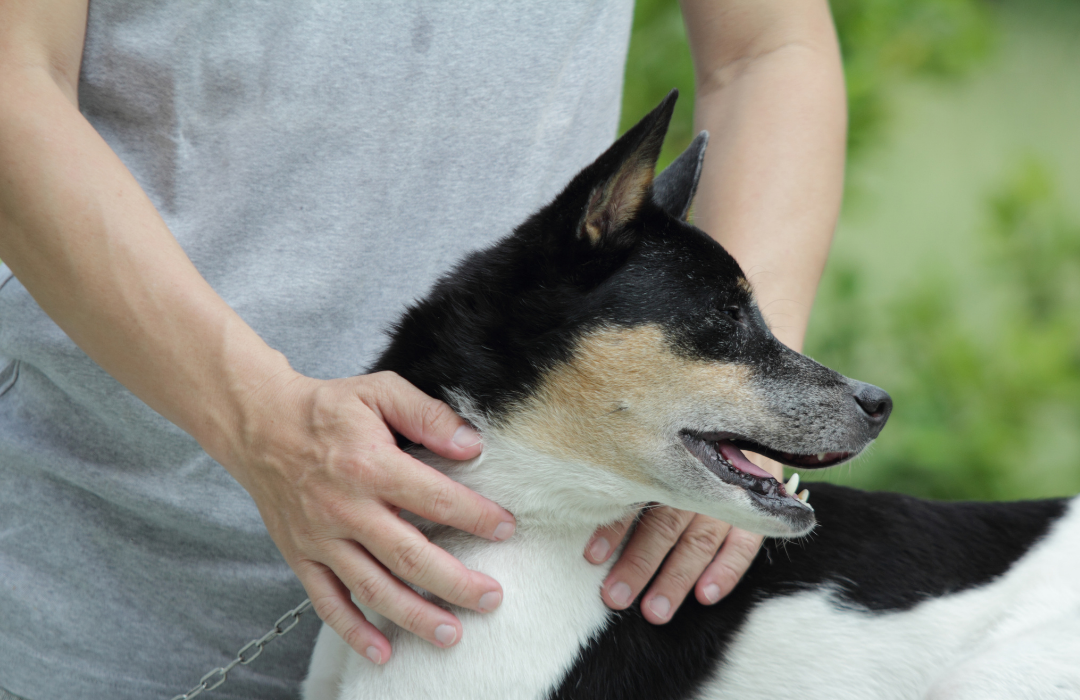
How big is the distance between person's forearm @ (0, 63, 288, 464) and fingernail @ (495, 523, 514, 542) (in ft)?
1.63

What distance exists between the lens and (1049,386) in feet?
15.0

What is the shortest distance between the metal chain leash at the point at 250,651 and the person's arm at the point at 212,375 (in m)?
0.38

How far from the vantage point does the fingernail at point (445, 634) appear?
1533mm

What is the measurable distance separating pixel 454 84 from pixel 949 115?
6439 millimetres

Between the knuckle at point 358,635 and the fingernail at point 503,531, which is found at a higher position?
the fingernail at point 503,531

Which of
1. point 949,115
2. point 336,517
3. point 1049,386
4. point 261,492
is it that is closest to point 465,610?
point 336,517

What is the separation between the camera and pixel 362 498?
4.76 feet

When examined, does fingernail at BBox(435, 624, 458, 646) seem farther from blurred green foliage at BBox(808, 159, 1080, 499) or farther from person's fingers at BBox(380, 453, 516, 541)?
blurred green foliage at BBox(808, 159, 1080, 499)

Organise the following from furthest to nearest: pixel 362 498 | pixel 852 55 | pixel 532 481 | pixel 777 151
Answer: pixel 852 55 → pixel 777 151 → pixel 532 481 → pixel 362 498

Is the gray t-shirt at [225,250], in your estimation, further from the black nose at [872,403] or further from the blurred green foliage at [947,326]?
the blurred green foliage at [947,326]

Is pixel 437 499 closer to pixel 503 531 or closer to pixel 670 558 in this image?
pixel 503 531

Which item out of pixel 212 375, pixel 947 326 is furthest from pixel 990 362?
pixel 212 375

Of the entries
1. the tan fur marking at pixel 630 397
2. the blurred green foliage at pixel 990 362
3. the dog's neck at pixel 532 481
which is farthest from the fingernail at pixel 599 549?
the blurred green foliage at pixel 990 362

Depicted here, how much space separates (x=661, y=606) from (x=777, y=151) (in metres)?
1.12
